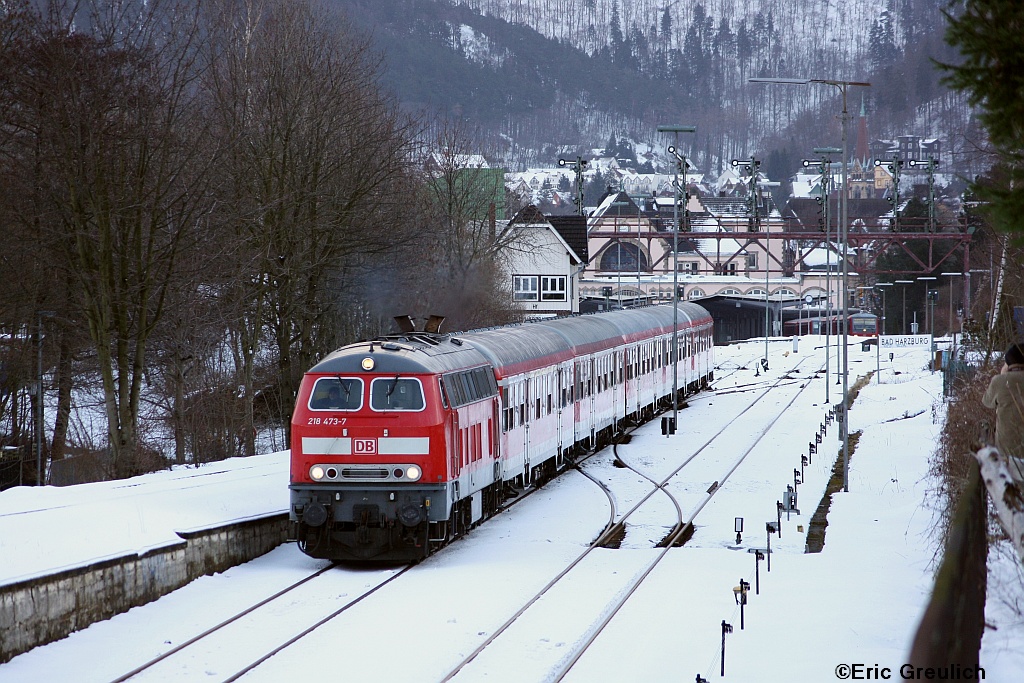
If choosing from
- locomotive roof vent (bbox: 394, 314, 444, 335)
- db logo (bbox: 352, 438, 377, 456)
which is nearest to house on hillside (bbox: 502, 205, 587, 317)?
locomotive roof vent (bbox: 394, 314, 444, 335)

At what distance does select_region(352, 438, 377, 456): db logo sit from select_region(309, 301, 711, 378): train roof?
0.95m

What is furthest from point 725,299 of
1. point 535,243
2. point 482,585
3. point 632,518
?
point 482,585

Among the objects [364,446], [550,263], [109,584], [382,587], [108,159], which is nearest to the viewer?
[109,584]

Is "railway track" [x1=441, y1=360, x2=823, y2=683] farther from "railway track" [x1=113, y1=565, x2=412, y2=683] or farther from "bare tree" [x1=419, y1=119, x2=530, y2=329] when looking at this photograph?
"bare tree" [x1=419, y1=119, x2=530, y2=329]

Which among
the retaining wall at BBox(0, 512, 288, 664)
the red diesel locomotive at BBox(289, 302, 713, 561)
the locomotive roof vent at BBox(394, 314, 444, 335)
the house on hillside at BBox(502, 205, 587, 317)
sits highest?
the house on hillside at BBox(502, 205, 587, 317)

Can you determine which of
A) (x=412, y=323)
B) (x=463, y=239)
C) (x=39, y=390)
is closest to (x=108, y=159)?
(x=39, y=390)

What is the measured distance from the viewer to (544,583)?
15648 millimetres

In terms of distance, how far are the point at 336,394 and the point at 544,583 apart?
3883 mm

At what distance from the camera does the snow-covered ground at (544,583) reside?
11695mm

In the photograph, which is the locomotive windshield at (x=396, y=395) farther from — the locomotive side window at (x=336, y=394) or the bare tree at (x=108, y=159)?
the bare tree at (x=108, y=159)

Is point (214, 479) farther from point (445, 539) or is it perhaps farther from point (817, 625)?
point (817, 625)

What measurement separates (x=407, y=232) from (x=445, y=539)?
19921 mm

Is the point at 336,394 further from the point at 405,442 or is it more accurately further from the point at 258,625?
the point at 258,625

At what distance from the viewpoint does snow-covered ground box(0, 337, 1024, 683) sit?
38.4 ft
